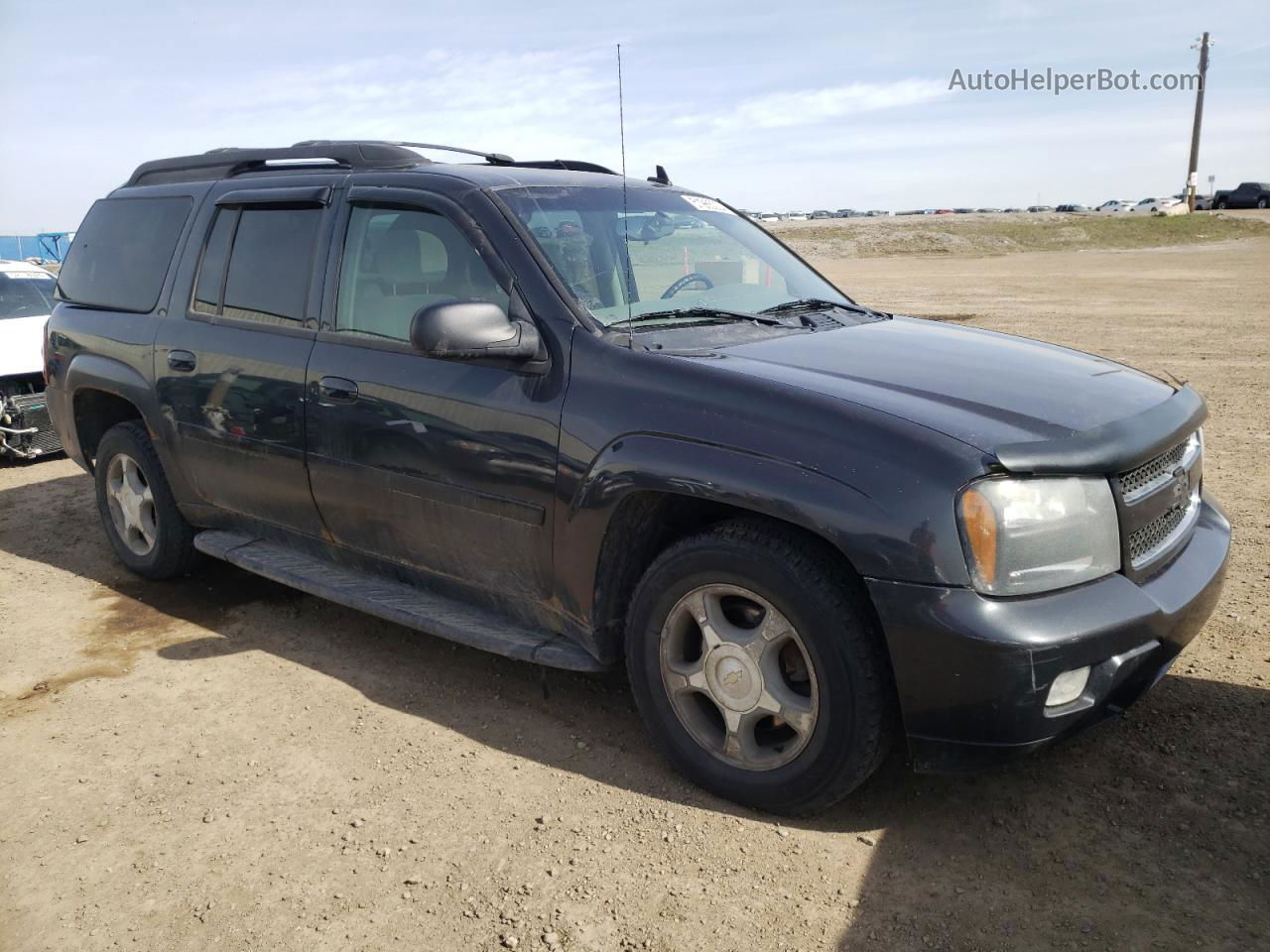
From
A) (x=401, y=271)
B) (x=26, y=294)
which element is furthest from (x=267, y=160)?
(x=26, y=294)

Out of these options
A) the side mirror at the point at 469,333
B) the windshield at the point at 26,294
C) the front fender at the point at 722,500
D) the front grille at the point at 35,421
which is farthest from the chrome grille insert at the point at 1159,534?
the windshield at the point at 26,294

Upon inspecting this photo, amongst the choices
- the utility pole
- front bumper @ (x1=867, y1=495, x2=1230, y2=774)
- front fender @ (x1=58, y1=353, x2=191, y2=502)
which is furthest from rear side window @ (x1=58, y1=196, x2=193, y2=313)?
the utility pole

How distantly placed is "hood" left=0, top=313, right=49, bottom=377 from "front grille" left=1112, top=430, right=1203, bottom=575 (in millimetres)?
8026

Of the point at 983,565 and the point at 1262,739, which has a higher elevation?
the point at 983,565

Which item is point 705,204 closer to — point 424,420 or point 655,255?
point 655,255

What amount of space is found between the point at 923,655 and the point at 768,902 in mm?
770

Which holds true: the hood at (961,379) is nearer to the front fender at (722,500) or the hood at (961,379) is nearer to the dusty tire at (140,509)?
the front fender at (722,500)

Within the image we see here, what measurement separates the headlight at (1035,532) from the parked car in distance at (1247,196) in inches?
2509

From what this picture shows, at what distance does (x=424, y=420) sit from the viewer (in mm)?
3695

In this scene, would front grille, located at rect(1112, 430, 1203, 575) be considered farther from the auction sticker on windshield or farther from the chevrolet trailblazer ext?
the auction sticker on windshield

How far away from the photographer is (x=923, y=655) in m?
2.71

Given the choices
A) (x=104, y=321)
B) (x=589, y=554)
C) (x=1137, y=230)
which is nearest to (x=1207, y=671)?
(x=589, y=554)

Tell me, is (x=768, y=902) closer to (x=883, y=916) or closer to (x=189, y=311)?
(x=883, y=916)

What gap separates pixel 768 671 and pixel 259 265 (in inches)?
113
